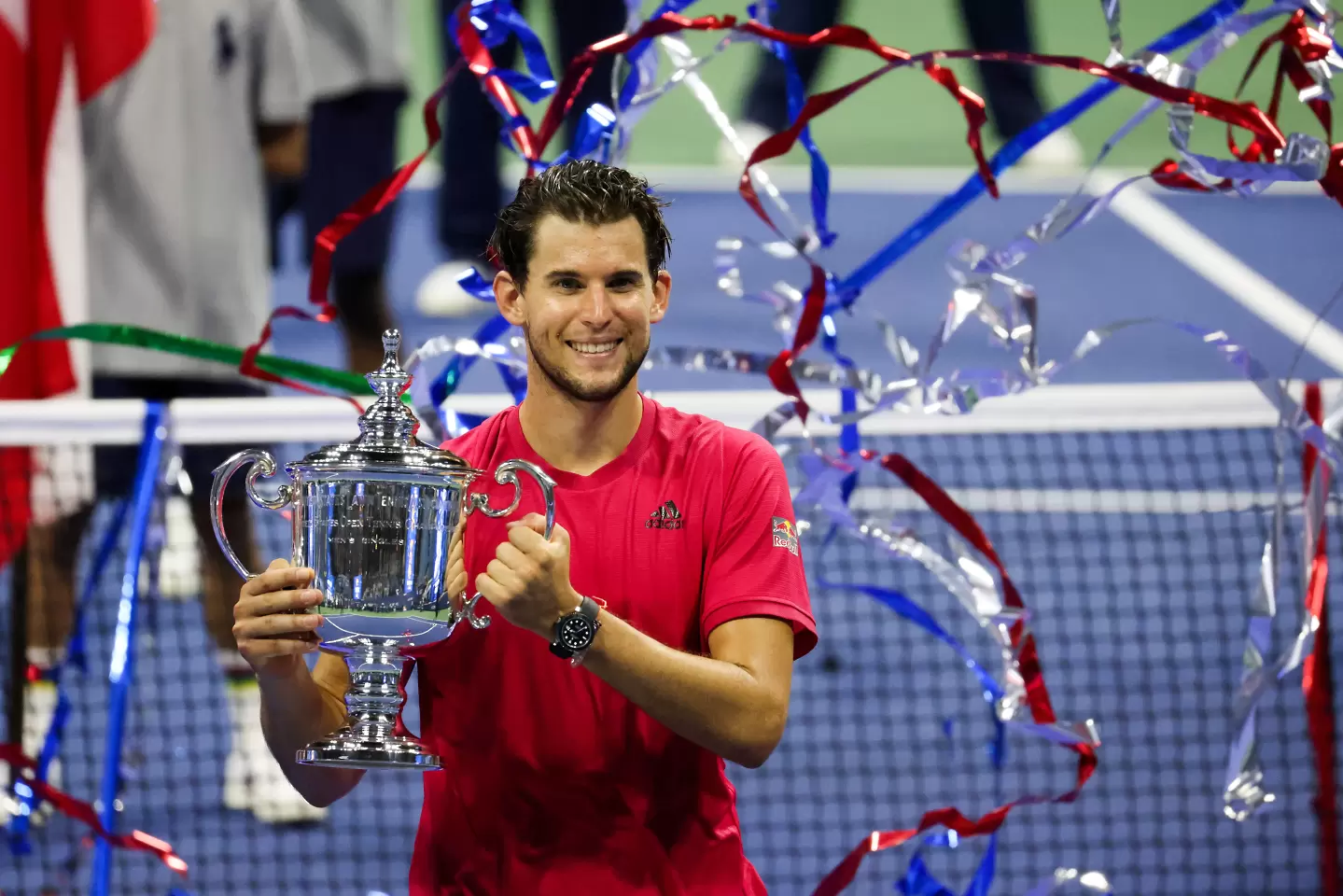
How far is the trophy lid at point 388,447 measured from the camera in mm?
1925

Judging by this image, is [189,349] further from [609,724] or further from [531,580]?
[531,580]

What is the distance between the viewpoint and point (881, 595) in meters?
2.75

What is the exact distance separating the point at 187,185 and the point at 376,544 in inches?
111

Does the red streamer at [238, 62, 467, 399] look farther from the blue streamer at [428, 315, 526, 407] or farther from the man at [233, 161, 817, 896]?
the man at [233, 161, 817, 896]

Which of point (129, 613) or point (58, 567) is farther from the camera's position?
point (58, 567)

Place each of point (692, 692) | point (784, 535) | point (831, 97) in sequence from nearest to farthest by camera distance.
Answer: point (692, 692)
point (784, 535)
point (831, 97)

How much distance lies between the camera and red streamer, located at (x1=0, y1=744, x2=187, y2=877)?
8.65ft

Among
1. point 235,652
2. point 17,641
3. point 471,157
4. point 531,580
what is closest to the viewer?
point 531,580

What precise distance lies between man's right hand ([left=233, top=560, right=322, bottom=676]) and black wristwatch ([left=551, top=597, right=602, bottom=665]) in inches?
11.7

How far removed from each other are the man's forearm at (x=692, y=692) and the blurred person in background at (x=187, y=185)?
2.60 metres

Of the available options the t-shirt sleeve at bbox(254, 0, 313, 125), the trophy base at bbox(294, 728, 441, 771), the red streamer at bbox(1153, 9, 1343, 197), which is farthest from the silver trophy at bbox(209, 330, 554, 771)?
the t-shirt sleeve at bbox(254, 0, 313, 125)

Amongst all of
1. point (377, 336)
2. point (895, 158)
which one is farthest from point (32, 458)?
point (895, 158)

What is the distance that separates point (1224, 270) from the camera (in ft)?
28.5

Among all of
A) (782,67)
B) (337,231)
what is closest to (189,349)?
(337,231)
